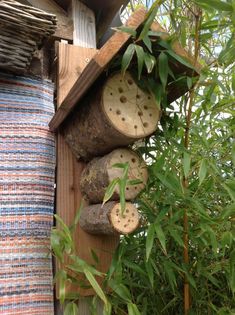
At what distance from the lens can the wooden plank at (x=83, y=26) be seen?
51.1 inches

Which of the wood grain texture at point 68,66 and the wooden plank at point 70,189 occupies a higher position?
the wood grain texture at point 68,66

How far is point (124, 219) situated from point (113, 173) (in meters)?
0.12

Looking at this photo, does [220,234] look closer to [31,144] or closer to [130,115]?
[130,115]

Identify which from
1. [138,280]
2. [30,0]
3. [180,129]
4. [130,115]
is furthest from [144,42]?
[138,280]

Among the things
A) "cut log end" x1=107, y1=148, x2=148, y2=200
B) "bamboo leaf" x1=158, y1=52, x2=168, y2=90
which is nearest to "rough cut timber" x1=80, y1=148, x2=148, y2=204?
"cut log end" x1=107, y1=148, x2=148, y2=200

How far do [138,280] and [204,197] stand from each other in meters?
0.31

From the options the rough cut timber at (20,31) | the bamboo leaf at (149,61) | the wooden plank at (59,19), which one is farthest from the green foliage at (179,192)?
the wooden plank at (59,19)

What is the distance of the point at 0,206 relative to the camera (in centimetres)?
104

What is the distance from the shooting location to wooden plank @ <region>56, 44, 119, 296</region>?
108 cm

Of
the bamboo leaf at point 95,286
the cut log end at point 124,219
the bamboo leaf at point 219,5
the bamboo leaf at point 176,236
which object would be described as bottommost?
the bamboo leaf at point 95,286

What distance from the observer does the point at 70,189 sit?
1.13 meters

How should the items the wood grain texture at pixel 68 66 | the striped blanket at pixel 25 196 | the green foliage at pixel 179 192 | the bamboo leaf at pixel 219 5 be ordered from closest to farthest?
the bamboo leaf at pixel 219 5 → the green foliage at pixel 179 192 → the striped blanket at pixel 25 196 → the wood grain texture at pixel 68 66

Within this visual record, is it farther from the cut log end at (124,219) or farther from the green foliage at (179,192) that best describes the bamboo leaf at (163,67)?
the cut log end at (124,219)

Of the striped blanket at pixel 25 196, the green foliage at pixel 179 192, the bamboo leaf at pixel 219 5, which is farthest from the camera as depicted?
the striped blanket at pixel 25 196
